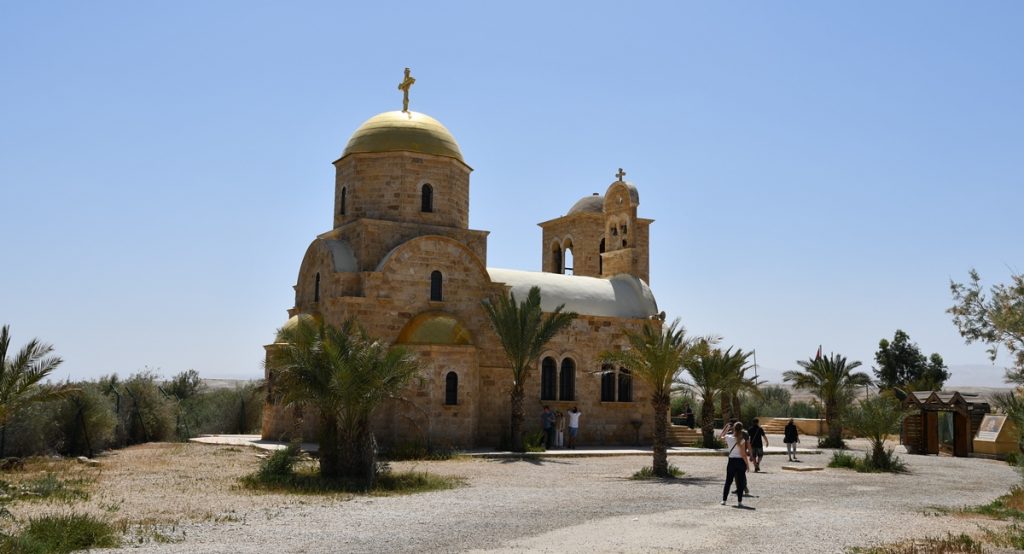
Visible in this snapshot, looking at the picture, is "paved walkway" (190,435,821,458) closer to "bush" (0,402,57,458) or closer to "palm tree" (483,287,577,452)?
"palm tree" (483,287,577,452)

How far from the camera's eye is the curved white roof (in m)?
→ 26.3

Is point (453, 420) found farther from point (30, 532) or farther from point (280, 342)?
point (30, 532)

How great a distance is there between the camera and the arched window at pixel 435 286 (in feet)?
77.9

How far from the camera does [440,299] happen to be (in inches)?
939

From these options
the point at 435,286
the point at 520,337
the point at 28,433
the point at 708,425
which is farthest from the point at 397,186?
the point at 708,425

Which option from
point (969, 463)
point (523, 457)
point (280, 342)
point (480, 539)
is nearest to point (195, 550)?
point (480, 539)

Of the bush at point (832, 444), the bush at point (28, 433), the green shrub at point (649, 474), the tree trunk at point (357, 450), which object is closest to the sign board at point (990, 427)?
the bush at point (832, 444)

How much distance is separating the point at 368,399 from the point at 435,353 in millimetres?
7355

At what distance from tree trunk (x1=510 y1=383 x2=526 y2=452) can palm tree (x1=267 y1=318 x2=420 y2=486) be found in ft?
25.5

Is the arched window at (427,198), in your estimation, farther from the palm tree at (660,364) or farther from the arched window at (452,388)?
the palm tree at (660,364)

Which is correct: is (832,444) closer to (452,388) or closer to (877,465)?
(877,465)

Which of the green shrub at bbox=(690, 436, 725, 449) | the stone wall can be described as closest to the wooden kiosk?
the green shrub at bbox=(690, 436, 725, 449)

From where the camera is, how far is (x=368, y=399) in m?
14.9

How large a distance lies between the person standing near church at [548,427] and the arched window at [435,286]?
453 centimetres
